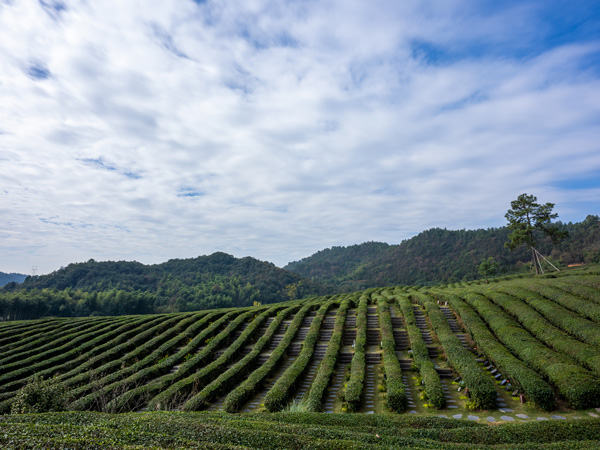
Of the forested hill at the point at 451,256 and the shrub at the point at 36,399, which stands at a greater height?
the forested hill at the point at 451,256

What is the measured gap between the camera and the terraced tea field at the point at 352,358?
10.8 m

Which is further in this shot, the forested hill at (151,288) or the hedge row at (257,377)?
the forested hill at (151,288)

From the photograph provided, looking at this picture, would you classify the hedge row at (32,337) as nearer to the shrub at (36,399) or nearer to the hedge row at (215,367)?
the hedge row at (215,367)

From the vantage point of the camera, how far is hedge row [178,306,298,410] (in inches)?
507

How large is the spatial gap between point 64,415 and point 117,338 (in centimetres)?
1713

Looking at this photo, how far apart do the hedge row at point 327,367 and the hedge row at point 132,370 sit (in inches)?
309

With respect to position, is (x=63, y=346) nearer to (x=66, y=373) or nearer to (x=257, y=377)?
(x=66, y=373)

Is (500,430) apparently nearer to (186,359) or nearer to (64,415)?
(64,415)

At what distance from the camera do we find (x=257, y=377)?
14484mm

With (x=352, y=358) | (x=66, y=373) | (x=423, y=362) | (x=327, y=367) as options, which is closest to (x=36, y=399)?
(x=66, y=373)

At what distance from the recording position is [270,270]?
101 metres

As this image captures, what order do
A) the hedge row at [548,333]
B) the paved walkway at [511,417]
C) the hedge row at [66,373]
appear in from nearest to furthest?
the paved walkway at [511,417], the hedge row at [548,333], the hedge row at [66,373]

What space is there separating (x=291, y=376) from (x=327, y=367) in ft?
6.52

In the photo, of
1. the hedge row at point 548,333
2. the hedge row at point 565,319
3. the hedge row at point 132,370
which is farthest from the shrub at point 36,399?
the hedge row at point 565,319
